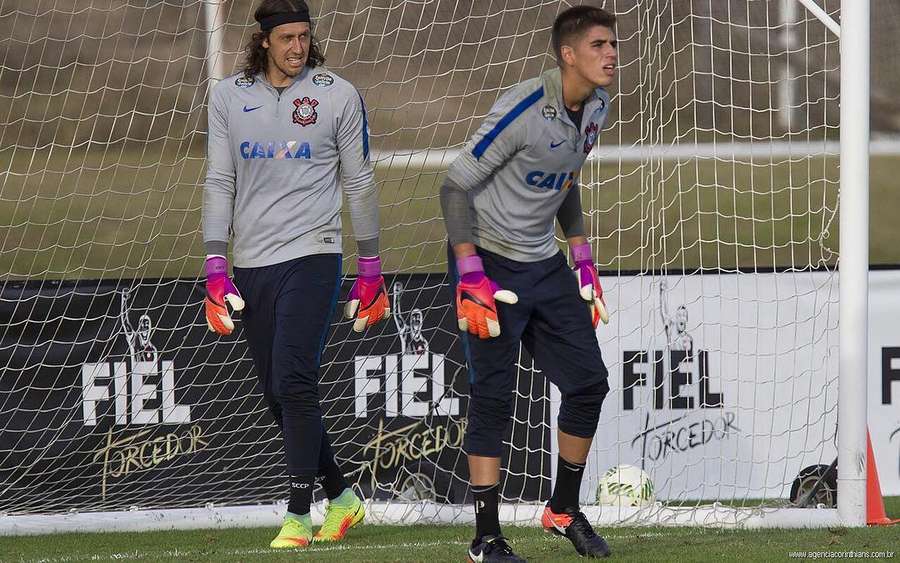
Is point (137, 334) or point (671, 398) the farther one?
point (671, 398)

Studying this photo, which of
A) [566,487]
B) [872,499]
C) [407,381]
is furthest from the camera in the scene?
[407,381]

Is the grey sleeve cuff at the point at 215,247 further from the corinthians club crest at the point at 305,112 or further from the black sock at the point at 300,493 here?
the black sock at the point at 300,493

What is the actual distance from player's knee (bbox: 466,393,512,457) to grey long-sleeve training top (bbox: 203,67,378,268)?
95cm

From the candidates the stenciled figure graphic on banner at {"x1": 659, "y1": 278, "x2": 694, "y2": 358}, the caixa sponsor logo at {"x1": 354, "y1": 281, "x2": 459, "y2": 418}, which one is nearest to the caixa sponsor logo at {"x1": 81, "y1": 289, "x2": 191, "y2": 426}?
the caixa sponsor logo at {"x1": 354, "y1": 281, "x2": 459, "y2": 418}

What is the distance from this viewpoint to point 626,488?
604 cm

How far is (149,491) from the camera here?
637 centimetres

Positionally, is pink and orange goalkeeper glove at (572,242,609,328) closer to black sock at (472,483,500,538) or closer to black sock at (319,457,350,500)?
black sock at (472,483,500,538)

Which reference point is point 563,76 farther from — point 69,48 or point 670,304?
point 69,48

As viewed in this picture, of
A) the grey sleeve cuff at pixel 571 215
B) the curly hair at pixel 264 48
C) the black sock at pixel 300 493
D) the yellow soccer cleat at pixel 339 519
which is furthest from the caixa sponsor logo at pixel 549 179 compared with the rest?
the yellow soccer cleat at pixel 339 519

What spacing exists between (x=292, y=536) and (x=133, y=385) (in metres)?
1.80

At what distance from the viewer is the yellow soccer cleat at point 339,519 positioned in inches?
201

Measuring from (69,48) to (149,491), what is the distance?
6557 millimetres

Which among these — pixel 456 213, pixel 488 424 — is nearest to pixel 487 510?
pixel 488 424

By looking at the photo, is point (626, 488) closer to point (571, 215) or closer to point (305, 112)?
point (571, 215)
